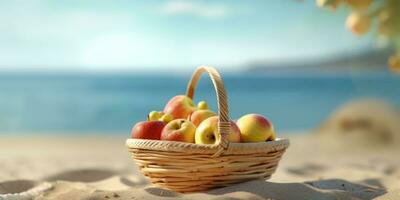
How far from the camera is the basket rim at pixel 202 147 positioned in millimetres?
2418

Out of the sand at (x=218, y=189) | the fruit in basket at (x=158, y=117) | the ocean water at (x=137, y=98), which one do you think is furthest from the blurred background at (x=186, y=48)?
the fruit in basket at (x=158, y=117)

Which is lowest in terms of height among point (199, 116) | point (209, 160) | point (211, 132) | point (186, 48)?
point (209, 160)

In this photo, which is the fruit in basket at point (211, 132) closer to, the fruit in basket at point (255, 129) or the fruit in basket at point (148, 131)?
the fruit in basket at point (255, 129)

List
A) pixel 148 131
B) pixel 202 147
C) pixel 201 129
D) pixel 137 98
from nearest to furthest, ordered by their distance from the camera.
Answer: pixel 202 147 → pixel 201 129 → pixel 148 131 → pixel 137 98

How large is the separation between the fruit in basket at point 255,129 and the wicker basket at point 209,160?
0.06 metres

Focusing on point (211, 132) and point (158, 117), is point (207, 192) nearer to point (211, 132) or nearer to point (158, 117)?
point (211, 132)

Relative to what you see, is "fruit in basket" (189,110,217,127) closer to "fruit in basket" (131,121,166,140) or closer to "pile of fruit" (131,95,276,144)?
"pile of fruit" (131,95,276,144)

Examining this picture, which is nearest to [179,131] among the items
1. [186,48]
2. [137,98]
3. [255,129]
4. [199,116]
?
[199,116]

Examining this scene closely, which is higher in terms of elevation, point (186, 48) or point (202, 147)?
point (186, 48)

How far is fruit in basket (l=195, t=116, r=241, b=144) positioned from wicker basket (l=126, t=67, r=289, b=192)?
66mm

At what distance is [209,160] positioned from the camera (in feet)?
8.07

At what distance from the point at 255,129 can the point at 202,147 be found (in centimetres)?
29

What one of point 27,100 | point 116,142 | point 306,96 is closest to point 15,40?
point 27,100

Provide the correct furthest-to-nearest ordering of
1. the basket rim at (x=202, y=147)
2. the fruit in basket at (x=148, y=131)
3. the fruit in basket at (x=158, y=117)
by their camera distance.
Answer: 1. the fruit in basket at (x=158, y=117)
2. the fruit in basket at (x=148, y=131)
3. the basket rim at (x=202, y=147)
